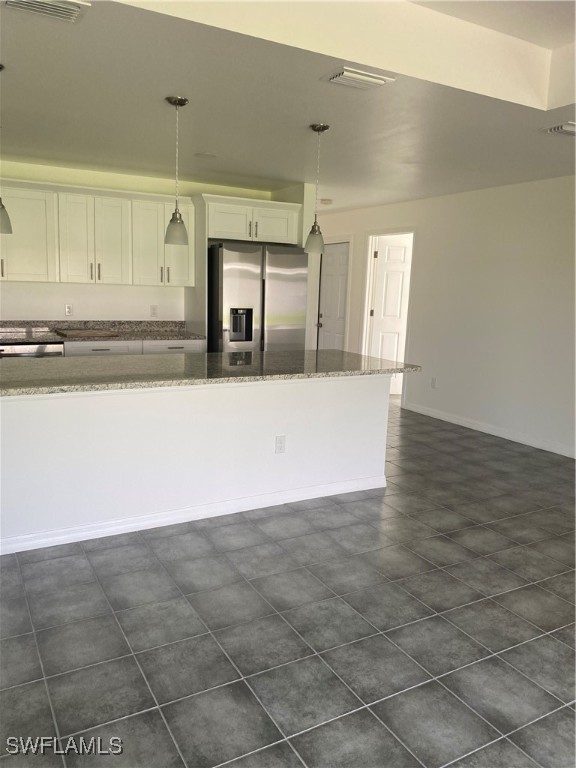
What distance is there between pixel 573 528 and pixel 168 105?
3.53 meters

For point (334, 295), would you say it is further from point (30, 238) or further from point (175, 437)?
point (175, 437)

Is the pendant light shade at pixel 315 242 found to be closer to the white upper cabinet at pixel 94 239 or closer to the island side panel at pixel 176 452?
the island side panel at pixel 176 452

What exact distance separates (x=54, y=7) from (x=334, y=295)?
6167 millimetres

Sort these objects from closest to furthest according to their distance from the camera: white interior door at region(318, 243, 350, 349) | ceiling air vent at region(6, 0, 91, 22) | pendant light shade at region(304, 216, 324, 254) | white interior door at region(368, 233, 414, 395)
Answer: ceiling air vent at region(6, 0, 91, 22)
pendant light shade at region(304, 216, 324, 254)
white interior door at region(368, 233, 414, 395)
white interior door at region(318, 243, 350, 349)

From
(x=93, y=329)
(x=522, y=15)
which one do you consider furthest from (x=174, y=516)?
(x=522, y=15)

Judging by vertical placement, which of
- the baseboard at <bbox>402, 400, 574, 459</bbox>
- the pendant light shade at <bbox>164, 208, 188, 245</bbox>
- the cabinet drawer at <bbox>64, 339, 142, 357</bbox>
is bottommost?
the baseboard at <bbox>402, 400, 574, 459</bbox>

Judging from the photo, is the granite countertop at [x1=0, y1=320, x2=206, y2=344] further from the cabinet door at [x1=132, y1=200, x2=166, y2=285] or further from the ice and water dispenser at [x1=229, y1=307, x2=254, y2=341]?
the cabinet door at [x1=132, y1=200, x2=166, y2=285]

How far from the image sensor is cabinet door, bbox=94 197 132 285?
530 cm

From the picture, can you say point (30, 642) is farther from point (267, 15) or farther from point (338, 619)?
point (267, 15)

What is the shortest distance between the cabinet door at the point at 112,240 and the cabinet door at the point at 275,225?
1252 mm

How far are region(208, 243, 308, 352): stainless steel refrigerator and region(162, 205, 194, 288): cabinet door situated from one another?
379mm

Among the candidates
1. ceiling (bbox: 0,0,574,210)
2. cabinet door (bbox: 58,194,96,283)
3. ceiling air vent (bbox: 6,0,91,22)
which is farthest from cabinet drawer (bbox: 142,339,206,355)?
ceiling air vent (bbox: 6,0,91,22)

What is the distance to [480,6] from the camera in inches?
105

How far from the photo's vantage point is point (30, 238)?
16.5 feet
